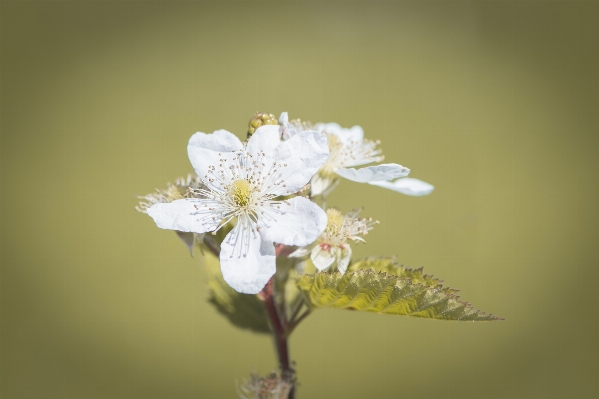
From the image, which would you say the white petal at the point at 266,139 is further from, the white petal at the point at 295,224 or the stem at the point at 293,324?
the stem at the point at 293,324

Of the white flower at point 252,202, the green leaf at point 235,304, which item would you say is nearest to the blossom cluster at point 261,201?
the white flower at point 252,202

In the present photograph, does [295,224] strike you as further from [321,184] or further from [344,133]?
[344,133]

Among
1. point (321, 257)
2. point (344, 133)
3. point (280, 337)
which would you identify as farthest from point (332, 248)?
point (344, 133)

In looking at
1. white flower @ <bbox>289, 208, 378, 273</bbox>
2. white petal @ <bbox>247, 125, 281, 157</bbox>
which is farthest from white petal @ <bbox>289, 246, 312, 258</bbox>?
white petal @ <bbox>247, 125, 281, 157</bbox>

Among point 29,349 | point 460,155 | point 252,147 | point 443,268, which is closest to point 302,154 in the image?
point 252,147

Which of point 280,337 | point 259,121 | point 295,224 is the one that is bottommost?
point 280,337

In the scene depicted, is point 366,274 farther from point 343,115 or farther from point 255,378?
point 343,115

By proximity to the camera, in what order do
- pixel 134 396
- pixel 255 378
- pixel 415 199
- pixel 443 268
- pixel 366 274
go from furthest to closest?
pixel 415 199 → pixel 443 268 → pixel 134 396 → pixel 255 378 → pixel 366 274
